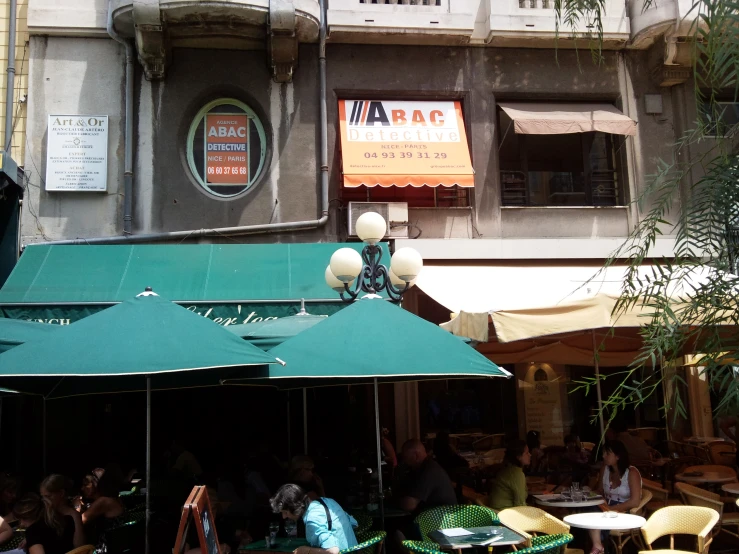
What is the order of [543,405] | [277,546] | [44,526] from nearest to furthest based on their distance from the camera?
[44,526], [277,546], [543,405]

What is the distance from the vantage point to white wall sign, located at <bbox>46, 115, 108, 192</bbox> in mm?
11938

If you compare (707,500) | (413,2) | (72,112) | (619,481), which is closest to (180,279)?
(72,112)

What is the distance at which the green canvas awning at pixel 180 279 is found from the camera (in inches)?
415

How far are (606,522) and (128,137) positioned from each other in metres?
9.20

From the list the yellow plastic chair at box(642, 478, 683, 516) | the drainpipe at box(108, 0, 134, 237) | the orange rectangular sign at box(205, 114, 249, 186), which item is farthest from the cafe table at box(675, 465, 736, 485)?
the drainpipe at box(108, 0, 134, 237)

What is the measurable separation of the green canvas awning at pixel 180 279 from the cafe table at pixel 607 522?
4.87 metres

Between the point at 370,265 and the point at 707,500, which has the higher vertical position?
the point at 370,265

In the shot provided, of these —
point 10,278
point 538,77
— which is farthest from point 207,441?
point 538,77

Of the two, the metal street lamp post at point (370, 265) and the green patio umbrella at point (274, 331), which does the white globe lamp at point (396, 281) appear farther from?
the green patio umbrella at point (274, 331)

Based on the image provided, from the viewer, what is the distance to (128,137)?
12.0 meters

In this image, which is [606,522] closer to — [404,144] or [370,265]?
[370,265]

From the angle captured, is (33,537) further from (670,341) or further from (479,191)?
(479,191)

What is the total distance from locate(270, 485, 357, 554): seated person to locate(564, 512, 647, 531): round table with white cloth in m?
2.29

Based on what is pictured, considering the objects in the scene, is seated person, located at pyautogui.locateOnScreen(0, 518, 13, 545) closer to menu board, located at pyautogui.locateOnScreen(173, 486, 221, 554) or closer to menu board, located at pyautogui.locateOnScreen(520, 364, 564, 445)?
menu board, located at pyautogui.locateOnScreen(173, 486, 221, 554)
